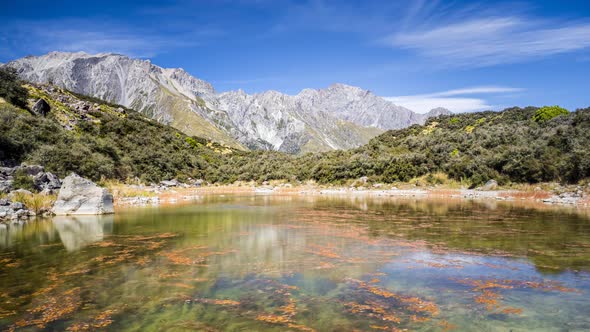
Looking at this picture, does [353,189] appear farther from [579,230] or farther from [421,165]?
[579,230]

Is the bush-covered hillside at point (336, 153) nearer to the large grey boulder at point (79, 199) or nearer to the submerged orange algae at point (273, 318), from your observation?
the large grey boulder at point (79, 199)

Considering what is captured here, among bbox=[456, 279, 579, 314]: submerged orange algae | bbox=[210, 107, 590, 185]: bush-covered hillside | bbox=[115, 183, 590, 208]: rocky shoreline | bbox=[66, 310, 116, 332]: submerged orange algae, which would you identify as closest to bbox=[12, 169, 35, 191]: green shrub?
bbox=[115, 183, 590, 208]: rocky shoreline

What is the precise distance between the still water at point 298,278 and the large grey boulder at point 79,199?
7298mm

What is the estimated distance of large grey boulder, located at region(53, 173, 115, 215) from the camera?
28.6 meters

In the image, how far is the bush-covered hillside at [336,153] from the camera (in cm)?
4144

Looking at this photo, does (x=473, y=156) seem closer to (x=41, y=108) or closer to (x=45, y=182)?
(x=45, y=182)

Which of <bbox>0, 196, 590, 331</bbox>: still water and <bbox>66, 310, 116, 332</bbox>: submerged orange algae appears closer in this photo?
<bbox>66, 310, 116, 332</bbox>: submerged orange algae

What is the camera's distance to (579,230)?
61.8ft

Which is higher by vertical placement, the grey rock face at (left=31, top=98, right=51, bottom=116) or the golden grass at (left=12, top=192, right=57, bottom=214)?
the grey rock face at (left=31, top=98, right=51, bottom=116)

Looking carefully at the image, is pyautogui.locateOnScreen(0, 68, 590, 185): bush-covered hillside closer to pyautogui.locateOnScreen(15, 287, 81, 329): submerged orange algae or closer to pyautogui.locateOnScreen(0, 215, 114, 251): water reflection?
pyautogui.locateOnScreen(0, 215, 114, 251): water reflection

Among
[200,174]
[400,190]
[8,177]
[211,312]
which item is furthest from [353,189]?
[211,312]

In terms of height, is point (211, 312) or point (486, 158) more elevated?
point (486, 158)

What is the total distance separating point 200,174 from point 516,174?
69369 millimetres

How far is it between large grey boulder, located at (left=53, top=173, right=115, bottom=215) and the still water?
23.9 feet
